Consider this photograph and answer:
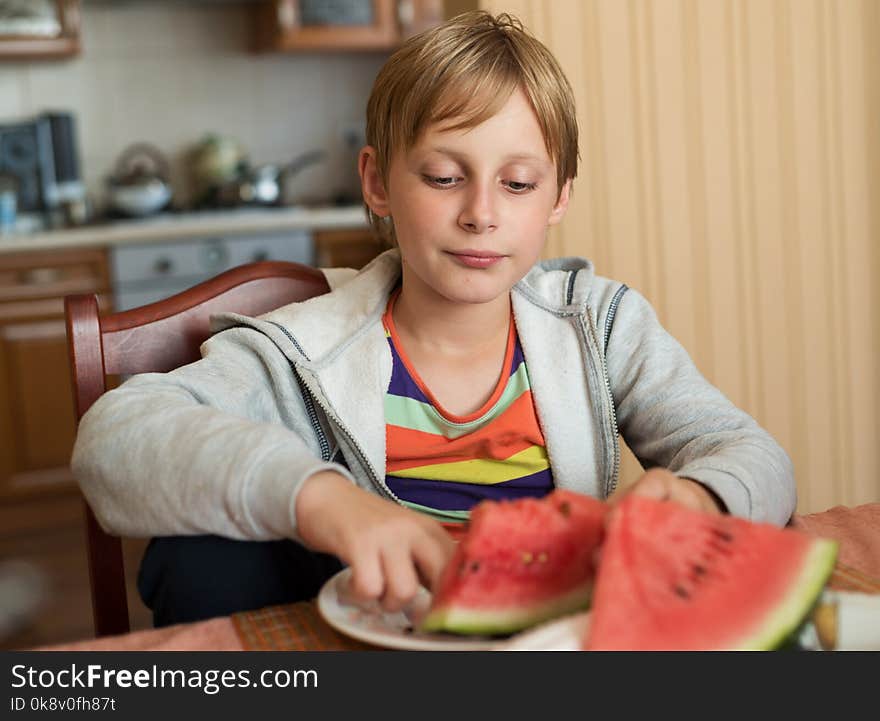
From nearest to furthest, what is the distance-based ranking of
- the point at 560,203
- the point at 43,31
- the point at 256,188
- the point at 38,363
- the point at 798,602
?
the point at 798,602
the point at 560,203
the point at 38,363
the point at 43,31
the point at 256,188

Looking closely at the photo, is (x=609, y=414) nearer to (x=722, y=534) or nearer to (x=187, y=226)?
(x=722, y=534)

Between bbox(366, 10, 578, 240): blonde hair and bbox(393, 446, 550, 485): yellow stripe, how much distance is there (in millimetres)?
326

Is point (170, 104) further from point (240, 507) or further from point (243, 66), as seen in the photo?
point (240, 507)

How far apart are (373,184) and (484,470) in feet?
1.26

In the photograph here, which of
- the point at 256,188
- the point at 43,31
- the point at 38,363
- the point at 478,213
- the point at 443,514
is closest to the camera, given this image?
the point at 478,213

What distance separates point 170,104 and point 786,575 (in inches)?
145

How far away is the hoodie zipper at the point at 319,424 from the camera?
116cm

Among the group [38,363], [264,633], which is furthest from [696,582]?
[38,363]

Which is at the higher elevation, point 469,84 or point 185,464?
point 469,84

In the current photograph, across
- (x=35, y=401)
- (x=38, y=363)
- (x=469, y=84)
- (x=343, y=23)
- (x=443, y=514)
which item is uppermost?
(x=343, y=23)

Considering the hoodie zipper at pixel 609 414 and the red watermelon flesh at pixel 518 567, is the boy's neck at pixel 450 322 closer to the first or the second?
the hoodie zipper at pixel 609 414

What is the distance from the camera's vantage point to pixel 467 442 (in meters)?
1.21

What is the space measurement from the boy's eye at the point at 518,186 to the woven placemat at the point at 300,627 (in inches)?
20.6

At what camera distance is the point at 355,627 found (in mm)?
690
